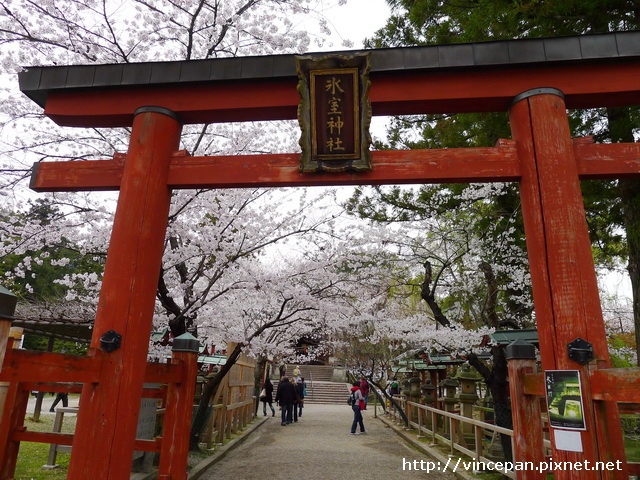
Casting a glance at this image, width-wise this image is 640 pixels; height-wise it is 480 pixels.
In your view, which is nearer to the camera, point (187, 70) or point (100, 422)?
point (100, 422)

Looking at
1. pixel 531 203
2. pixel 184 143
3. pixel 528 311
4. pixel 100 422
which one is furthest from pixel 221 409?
pixel 531 203

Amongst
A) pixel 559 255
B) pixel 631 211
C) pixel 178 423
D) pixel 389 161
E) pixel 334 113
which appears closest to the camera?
pixel 559 255

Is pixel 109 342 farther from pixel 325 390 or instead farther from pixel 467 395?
pixel 325 390

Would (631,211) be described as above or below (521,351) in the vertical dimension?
above

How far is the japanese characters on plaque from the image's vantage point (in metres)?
3.88

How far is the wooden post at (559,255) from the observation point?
296cm

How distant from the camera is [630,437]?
9.30 metres

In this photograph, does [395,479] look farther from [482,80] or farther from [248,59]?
[248,59]

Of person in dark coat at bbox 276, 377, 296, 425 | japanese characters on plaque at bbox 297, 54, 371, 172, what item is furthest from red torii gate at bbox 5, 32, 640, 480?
person in dark coat at bbox 276, 377, 296, 425

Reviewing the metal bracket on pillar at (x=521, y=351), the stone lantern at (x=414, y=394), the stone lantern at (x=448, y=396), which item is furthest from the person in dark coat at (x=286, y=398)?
the metal bracket on pillar at (x=521, y=351)

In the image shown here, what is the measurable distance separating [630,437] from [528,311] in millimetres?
3306

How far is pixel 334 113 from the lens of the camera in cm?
402

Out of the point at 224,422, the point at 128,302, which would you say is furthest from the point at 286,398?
the point at 128,302

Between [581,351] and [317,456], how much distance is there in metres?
7.70
